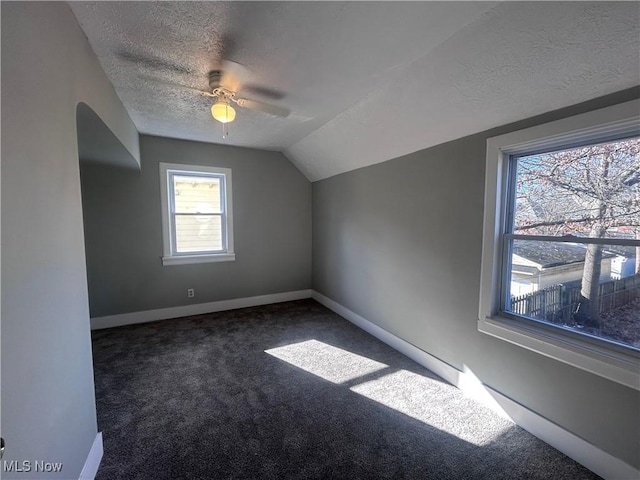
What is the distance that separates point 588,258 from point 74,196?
294 centimetres

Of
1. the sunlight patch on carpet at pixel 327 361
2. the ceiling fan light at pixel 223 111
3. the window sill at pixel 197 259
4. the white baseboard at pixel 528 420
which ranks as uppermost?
the ceiling fan light at pixel 223 111

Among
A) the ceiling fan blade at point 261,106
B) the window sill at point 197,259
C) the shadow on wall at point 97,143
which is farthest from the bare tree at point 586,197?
the window sill at point 197,259

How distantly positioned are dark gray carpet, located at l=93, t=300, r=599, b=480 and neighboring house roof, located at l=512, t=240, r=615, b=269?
1.16 meters

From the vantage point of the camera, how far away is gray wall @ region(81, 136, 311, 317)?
11.3 ft

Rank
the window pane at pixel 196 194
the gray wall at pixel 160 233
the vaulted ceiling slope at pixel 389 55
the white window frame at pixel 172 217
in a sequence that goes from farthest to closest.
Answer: the window pane at pixel 196 194 < the white window frame at pixel 172 217 < the gray wall at pixel 160 233 < the vaulted ceiling slope at pixel 389 55

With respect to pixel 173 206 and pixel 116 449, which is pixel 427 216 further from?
pixel 173 206

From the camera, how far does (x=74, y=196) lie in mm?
1400

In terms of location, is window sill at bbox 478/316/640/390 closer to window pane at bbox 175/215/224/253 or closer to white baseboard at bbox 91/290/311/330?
white baseboard at bbox 91/290/311/330

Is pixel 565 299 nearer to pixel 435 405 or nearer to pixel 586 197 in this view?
pixel 586 197

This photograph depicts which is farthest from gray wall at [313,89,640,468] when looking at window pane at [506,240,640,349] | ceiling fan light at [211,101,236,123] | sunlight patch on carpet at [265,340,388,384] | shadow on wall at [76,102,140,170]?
shadow on wall at [76,102,140,170]

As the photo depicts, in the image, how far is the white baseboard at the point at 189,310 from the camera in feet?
11.5

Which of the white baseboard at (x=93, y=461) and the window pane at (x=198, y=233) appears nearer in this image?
A: the white baseboard at (x=93, y=461)

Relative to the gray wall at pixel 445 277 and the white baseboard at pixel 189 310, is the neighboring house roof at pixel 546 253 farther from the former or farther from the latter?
the white baseboard at pixel 189 310

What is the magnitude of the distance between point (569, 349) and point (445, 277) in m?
0.93
